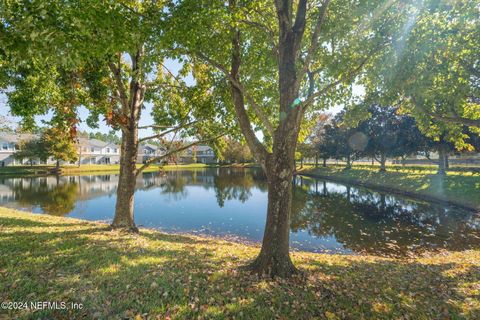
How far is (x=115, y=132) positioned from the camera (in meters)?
10.6

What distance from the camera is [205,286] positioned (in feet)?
15.1

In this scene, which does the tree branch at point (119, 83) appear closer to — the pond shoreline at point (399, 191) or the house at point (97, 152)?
the pond shoreline at point (399, 191)

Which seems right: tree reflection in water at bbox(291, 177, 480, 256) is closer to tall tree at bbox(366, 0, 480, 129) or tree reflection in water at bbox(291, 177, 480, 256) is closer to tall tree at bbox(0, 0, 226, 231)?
tall tree at bbox(366, 0, 480, 129)

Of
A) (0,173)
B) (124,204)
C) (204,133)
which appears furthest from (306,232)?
(0,173)

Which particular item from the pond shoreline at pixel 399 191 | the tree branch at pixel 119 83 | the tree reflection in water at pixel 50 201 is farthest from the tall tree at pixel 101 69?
the pond shoreline at pixel 399 191

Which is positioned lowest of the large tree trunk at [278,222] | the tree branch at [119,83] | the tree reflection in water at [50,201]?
the tree reflection in water at [50,201]

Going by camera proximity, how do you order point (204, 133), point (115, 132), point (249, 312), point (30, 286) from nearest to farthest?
point (249, 312) → point (30, 286) → point (115, 132) → point (204, 133)

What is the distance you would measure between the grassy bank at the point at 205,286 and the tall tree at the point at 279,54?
3.10 ft

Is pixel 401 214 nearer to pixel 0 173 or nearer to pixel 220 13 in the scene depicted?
pixel 220 13

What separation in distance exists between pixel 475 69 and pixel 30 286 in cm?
1581

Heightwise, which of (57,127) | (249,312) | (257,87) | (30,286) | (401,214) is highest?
(257,87)

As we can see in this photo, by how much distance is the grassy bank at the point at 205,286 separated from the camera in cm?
385

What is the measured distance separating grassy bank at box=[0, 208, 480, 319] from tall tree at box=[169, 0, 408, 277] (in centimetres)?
95

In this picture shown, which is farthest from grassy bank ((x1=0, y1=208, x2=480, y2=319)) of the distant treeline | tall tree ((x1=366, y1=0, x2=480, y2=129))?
the distant treeline
